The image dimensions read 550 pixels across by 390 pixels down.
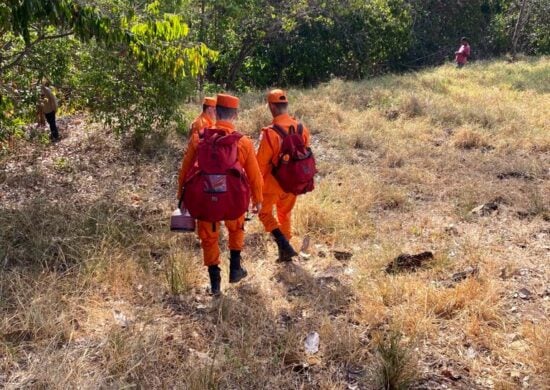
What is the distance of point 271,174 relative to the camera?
4.51m

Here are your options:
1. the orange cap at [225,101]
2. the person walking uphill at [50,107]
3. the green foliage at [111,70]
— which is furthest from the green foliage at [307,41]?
the orange cap at [225,101]

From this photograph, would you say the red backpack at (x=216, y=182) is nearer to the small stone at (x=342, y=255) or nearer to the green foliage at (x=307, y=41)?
the small stone at (x=342, y=255)

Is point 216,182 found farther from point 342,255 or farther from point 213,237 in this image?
point 342,255

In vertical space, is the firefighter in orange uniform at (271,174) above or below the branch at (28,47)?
below

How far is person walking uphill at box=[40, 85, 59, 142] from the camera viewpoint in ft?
26.5

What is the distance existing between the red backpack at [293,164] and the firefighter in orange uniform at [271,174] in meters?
0.04

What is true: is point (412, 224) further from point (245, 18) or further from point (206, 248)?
point (245, 18)

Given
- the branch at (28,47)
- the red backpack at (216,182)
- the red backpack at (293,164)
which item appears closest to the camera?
the red backpack at (216,182)

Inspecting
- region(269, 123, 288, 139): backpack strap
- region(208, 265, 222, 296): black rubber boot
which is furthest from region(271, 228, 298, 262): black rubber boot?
region(269, 123, 288, 139): backpack strap

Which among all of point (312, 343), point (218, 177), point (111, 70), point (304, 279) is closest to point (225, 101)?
point (218, 177)

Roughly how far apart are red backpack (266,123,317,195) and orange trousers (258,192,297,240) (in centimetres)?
20

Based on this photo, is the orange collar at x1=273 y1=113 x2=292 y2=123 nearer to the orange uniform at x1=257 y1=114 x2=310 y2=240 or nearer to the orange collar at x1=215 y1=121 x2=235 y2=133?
the orange uniform at x1=257 y1=114 x2=310 y2=240

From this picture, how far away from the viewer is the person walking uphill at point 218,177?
364 centimetres

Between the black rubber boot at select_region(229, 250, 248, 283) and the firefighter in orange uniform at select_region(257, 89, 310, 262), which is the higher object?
the firefighter in orange uniform at select_region(257, 89, 310, 262)
